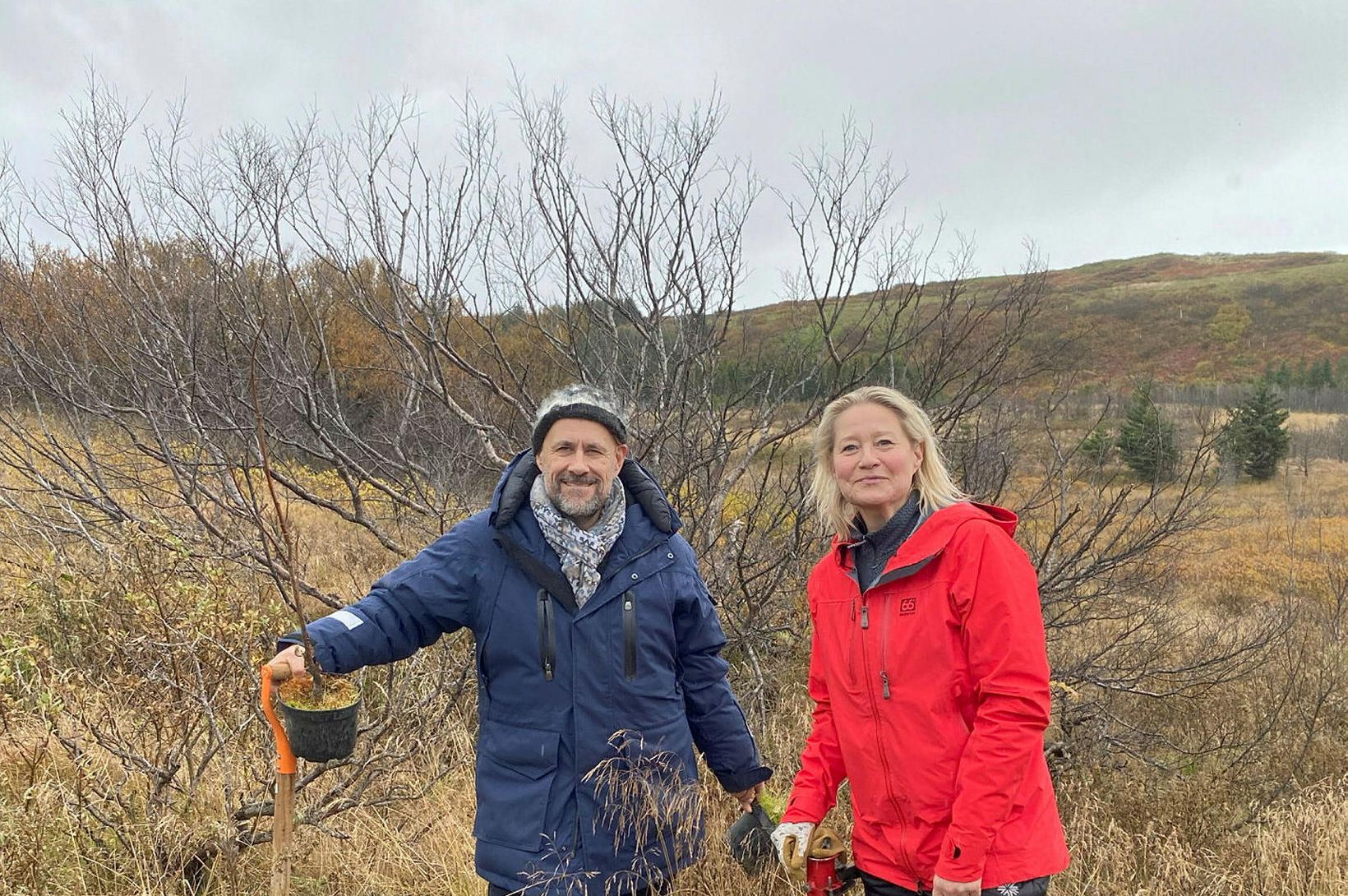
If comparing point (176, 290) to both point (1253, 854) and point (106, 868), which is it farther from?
point (1253, 854)

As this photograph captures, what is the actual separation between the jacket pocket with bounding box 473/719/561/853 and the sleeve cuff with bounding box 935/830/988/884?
85 centimetres

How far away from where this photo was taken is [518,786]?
1.88m

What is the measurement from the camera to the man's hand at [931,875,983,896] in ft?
5.17

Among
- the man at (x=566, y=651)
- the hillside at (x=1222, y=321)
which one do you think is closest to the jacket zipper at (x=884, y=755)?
the man at (x=566, y=651)

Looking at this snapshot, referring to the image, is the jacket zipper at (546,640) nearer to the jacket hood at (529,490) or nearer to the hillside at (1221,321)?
the jacket hood at (529,490)

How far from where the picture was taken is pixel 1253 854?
3.98m

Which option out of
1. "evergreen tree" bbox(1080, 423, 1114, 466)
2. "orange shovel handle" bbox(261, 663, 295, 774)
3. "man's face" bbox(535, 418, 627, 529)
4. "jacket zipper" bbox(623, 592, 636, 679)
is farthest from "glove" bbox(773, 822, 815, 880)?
"evergreen tree" bbox(1080, 423, 1114, 466)

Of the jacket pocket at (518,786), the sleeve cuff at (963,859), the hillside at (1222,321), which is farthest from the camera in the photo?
the hillside at (1222,321)

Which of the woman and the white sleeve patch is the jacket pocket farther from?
the woman

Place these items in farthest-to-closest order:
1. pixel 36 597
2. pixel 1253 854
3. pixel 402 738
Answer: pixel 36 597 → pixel 1253 854 → pixel 402 738

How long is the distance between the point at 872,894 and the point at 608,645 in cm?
83

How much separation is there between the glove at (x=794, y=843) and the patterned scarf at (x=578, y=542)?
2.42 feet

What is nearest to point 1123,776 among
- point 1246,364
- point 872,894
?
point 872,894

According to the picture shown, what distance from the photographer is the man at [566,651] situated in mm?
1857
